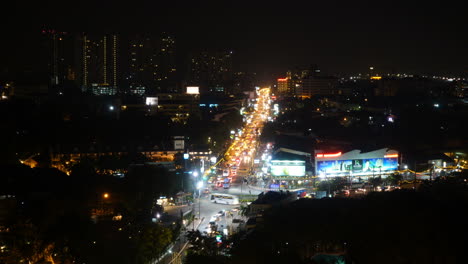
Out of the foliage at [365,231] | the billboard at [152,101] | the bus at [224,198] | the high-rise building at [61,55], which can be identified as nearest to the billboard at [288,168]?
the bus at [224,198]

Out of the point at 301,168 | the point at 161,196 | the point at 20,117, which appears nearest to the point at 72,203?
the point at 161,196

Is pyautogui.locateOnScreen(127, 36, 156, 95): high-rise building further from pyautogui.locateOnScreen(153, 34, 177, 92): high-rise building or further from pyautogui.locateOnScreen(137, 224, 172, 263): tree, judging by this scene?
pyautogui.locateOnScreen(137, 224, 172, 263): tree

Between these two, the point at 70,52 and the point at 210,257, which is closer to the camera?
the point at 210,257

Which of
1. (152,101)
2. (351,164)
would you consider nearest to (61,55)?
(152,101)

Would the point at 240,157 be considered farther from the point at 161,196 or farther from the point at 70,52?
the point at 70,52

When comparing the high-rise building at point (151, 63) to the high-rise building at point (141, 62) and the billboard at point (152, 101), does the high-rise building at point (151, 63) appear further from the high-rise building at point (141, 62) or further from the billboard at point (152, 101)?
the billboard at point (152, 101)

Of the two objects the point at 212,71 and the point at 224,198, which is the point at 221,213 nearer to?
the point at 224,198
